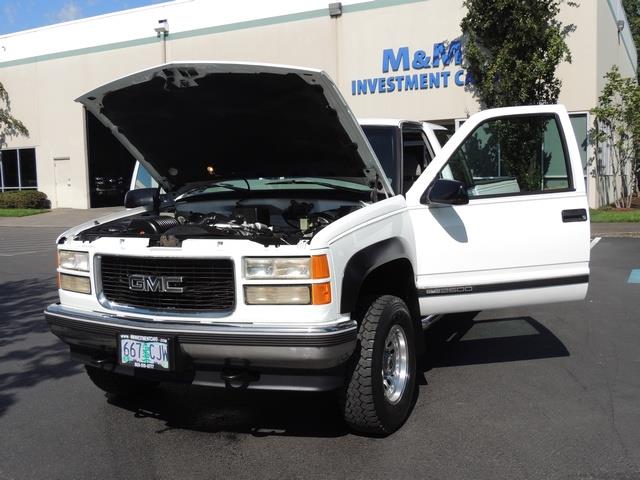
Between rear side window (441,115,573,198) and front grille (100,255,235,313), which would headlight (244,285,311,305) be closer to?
front grille (100,255,235,313)

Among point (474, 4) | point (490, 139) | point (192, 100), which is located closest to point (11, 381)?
point (192, 100)

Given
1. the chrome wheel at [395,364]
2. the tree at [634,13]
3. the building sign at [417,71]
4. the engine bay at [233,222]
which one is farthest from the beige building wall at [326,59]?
the chrome wheel at [395,364]

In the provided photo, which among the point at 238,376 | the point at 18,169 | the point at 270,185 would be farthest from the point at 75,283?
the point at 18,169

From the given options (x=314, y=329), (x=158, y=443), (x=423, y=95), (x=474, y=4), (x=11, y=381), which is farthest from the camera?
(x=423, y=95)

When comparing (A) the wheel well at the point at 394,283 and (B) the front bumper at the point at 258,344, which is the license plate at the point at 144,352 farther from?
(A) the wheel well at the point at 394,283

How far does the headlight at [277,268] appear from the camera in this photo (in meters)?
3.41

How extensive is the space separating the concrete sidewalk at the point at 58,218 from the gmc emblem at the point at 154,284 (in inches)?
751

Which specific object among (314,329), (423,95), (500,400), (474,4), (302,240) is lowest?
(500,400)

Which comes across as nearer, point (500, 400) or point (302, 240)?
point (302, 240)

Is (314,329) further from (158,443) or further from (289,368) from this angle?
(158,443)

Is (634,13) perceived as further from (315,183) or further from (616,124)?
(315,183)

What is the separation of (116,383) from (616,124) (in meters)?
18.0

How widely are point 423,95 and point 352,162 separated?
17.0 m

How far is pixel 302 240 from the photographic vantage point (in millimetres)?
3539
